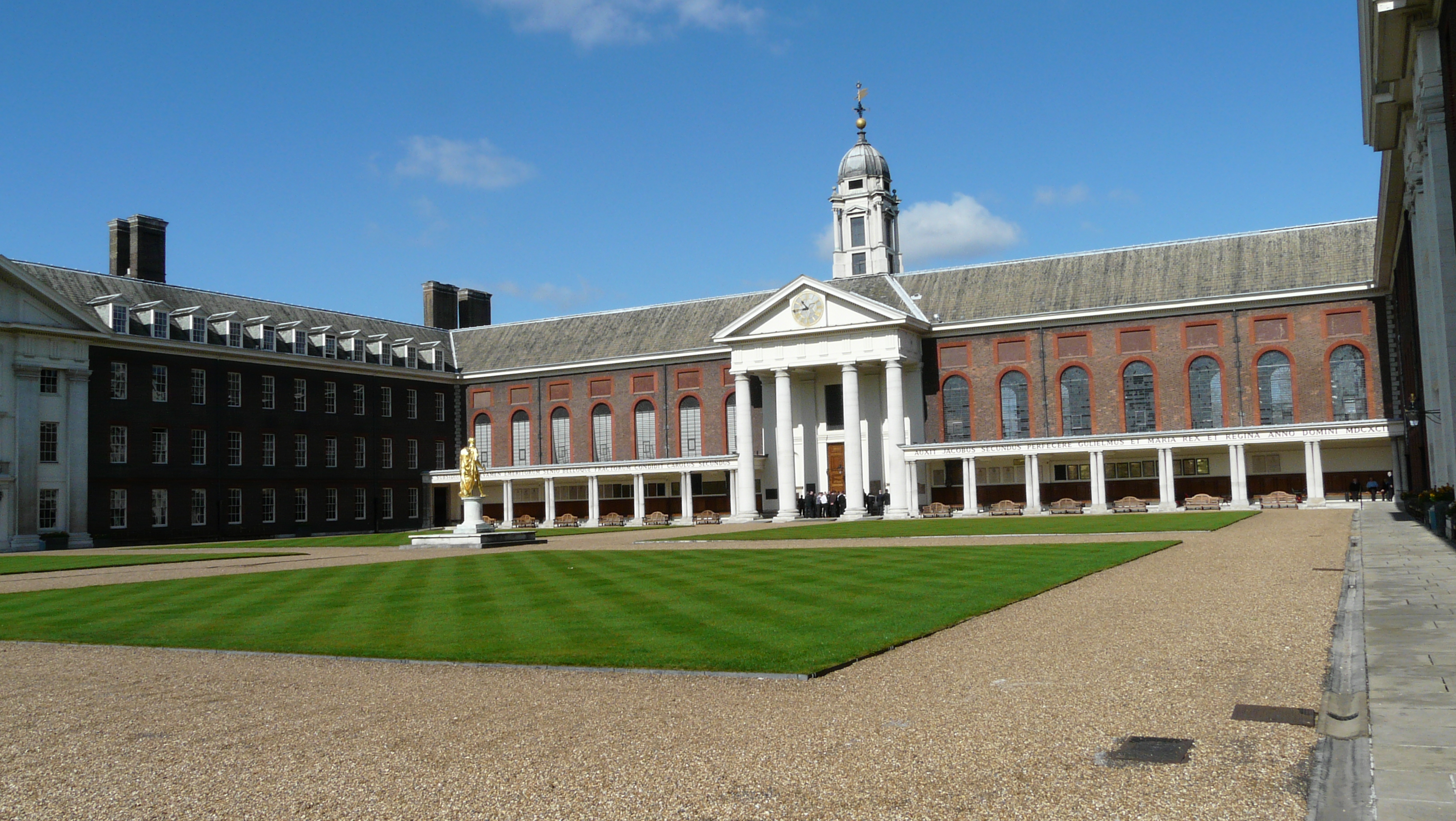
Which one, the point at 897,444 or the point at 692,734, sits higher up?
the point at 897,444

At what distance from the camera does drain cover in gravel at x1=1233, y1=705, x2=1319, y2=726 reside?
717cm

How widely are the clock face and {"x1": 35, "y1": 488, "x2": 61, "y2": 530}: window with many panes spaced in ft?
108

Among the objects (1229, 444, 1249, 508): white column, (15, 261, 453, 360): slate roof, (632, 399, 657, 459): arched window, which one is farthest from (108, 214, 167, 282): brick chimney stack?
(1229, 444, 1249, 508): white column

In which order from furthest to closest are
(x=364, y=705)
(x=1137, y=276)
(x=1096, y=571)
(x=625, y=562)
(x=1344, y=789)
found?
(x=1137, y=276)
(x=625, y=562)
(x=1096, y=571)
(x=364, y=705)
(x=1344, y=789)

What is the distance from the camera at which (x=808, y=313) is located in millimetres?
54781

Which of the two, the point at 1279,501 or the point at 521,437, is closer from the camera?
the point at 1279,501

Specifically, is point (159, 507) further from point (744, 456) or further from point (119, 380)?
point (744, 456)

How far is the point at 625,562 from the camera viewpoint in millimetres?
23578

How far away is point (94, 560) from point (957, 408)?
37.2 meters

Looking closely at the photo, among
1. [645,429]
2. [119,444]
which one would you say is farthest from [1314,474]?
[119,444]

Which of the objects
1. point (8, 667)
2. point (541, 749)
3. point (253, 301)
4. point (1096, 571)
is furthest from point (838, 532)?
point (253, 301)

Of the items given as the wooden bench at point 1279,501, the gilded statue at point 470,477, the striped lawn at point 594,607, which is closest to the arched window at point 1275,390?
the wooden bench at point 1279,501

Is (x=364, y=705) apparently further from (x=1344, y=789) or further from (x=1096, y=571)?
(x=1096, y=571)

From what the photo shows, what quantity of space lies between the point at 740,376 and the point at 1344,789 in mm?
51487
